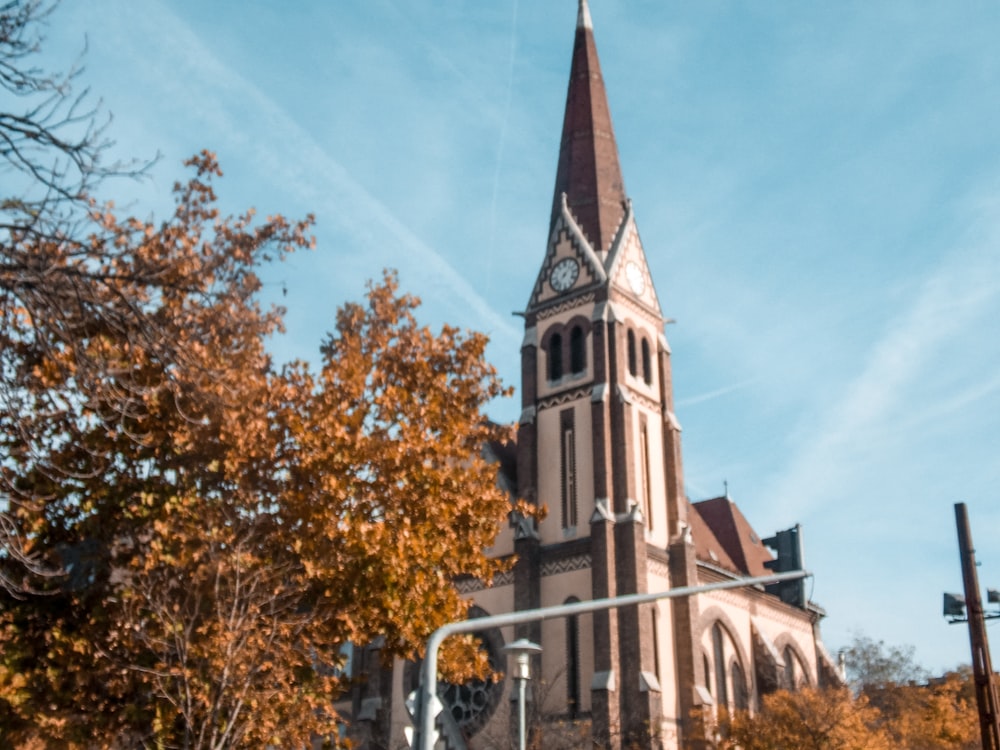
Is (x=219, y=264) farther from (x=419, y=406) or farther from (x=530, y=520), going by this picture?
(x=530, y=520)

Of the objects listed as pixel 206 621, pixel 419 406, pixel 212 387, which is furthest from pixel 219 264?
pixel 206 621

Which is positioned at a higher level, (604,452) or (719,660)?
(604,452)

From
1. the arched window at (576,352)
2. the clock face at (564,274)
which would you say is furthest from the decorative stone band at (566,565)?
the clock face at (564,274)

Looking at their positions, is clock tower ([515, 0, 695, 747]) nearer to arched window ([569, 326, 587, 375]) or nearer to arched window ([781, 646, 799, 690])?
arched window ([569, 326, 587, 375])

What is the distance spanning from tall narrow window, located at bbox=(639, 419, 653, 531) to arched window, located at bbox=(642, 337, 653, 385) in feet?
6.82

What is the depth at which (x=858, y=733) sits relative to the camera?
3092 centimetres

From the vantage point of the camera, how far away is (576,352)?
3981 centimetres

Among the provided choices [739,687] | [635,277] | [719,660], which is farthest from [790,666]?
[635,277]

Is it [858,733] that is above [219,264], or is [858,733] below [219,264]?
below

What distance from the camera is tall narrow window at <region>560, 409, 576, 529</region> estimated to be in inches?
1443

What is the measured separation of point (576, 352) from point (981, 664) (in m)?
23.8

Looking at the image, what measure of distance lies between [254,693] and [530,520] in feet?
74.5

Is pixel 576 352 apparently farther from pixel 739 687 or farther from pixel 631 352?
pixel 739 687

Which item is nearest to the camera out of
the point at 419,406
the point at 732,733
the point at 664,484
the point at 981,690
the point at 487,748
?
the point at 419,406
